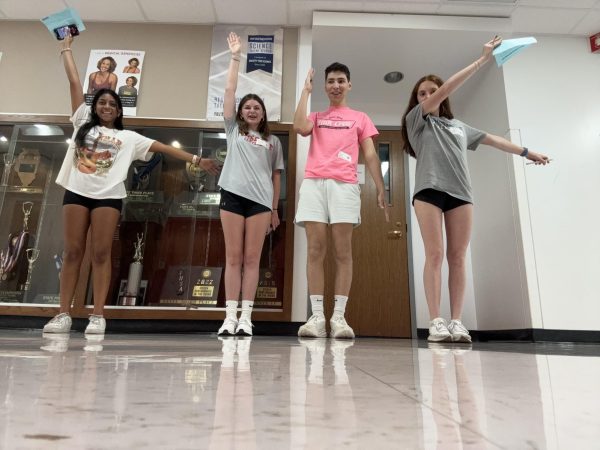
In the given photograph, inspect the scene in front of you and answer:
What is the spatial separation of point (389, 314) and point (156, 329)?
6.04 feet

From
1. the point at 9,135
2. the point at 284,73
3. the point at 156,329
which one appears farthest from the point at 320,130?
the point at 9,135

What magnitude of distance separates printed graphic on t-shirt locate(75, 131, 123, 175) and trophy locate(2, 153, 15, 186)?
50.9 inches

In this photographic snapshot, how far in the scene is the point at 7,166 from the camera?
301 centimetres

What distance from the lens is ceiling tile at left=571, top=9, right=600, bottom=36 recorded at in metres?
3.02

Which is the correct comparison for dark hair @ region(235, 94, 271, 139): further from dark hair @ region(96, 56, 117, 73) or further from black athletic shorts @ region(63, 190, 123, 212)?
dark hair @ region(96, 56, 117, 73)

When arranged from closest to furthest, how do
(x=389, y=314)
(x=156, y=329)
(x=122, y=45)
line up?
(x=156, y=329) → (x=122, y=45) → (x=389, y=314)

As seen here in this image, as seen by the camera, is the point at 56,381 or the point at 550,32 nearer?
the point at 56,381

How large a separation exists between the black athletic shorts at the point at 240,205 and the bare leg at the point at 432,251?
799 millimetres

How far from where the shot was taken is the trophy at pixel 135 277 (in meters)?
2.73

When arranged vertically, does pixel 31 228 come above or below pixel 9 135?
below

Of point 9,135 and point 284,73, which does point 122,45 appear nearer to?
point 9,135

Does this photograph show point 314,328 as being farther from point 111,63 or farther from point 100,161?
point 111,63

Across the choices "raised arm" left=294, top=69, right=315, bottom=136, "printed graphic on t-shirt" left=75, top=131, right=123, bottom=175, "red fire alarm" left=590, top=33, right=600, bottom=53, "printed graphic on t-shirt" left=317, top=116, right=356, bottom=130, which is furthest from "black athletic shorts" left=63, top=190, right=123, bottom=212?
"red fire alarm" left=590, top=33, right=600, bottom=53

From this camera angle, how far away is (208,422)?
253mm
